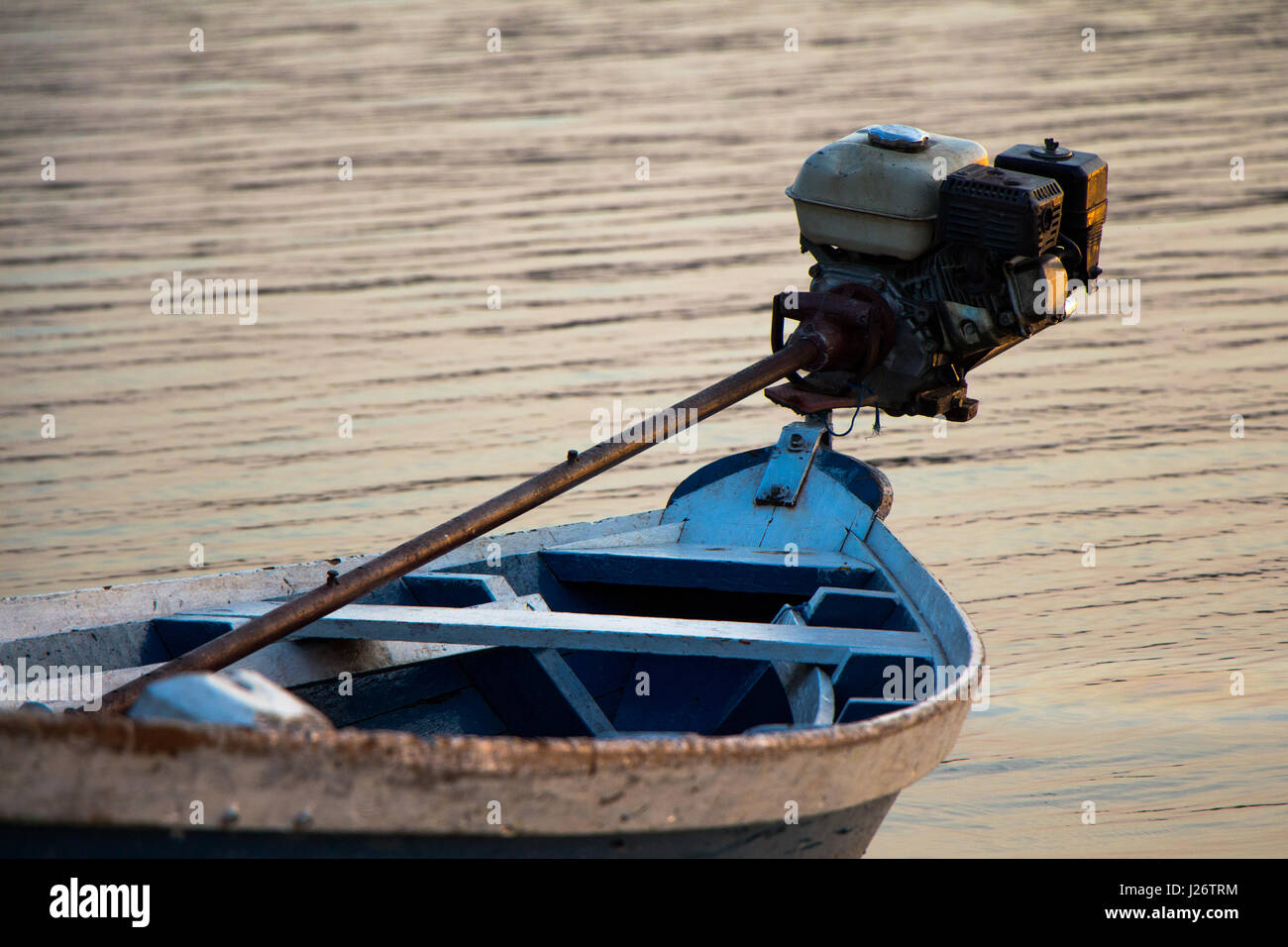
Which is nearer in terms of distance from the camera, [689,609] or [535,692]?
[535,692]

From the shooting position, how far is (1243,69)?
19.2 meters

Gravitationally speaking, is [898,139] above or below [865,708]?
above

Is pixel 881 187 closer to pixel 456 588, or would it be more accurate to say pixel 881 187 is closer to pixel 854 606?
pixel 854 606

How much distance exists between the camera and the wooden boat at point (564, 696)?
108 inches

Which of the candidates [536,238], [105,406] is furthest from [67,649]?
[536,238]

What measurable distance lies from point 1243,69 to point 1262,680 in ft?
48.3

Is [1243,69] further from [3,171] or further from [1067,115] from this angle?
[3,171]

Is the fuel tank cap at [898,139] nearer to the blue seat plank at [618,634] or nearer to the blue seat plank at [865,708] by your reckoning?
the blue seat plank at [618,634]

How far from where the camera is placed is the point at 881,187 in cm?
523

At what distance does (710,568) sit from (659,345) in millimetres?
5739

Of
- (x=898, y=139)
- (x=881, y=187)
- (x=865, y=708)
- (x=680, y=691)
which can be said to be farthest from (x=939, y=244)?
(x=865, y=708)

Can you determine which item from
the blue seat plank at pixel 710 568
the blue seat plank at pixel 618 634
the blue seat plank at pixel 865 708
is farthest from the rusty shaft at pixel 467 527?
the blue seat plank at pixel 865 708

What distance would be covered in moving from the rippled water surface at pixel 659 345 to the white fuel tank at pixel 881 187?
71.3 inches

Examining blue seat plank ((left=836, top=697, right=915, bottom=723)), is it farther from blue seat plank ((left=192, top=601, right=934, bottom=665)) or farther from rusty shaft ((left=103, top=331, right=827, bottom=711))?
rusty shaft ((left=103, top=331, right=827, bottom=711))
